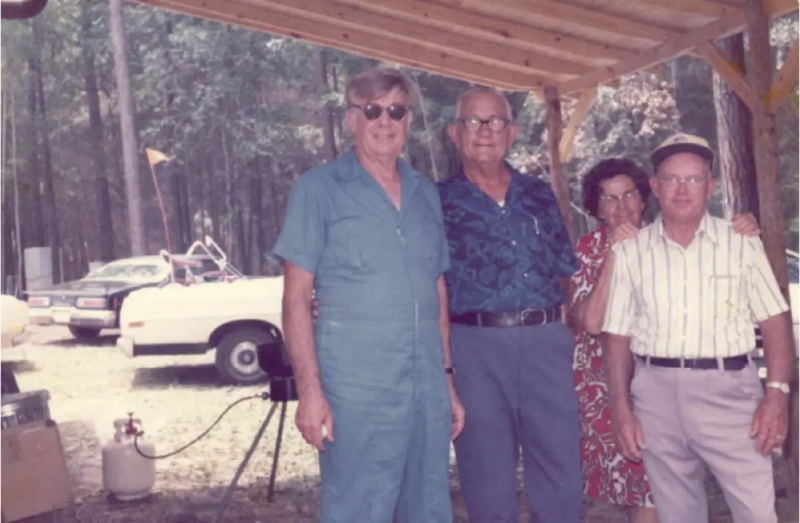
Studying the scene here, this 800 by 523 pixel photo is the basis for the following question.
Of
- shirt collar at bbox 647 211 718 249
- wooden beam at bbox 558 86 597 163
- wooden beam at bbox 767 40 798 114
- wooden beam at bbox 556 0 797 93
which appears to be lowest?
shirt collar at bbox 647 211 718 249

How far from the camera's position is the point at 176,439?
29.4 ft

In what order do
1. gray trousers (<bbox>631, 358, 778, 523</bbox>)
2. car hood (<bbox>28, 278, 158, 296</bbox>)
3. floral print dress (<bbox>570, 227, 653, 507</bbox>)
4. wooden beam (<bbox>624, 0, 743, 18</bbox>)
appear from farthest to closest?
car hood (<bbox>28, 278, 158, 296</bbox>)
wooden beam (<bbox>624, 0, 743, 18</bbox>)
floral print dress (<bbox>570, 227, 653, 507</bbox>)
gray trousers (<bbox>631, 358, 778, 523</bbox>)

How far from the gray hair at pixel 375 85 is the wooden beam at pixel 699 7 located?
2.62 m

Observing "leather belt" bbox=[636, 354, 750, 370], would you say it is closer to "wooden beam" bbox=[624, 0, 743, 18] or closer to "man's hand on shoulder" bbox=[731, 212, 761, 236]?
"man's hand on shoulder" bbox=[731, 212, 761, 236]

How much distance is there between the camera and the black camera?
5062 mm

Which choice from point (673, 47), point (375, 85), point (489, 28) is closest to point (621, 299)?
point (375, 85)

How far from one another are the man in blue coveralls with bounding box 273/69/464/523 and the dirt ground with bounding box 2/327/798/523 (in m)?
2.55

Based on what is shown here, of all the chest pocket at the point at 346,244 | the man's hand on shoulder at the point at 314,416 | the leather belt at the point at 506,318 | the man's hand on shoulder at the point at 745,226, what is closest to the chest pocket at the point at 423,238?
the chest pocket at the point at 346,244

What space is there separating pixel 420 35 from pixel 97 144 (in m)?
23.1

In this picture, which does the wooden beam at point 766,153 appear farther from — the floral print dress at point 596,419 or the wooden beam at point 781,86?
the floral print dress at point 596,419

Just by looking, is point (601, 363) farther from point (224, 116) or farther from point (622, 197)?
point (224, 116)

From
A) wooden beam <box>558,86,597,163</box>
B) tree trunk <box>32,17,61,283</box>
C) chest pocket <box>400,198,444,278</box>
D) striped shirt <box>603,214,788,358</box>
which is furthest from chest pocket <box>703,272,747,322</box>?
tree trunk <box>32,17,61,283</box>

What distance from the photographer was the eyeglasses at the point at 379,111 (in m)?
3.11

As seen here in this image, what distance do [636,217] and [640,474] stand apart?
3.42 feet
